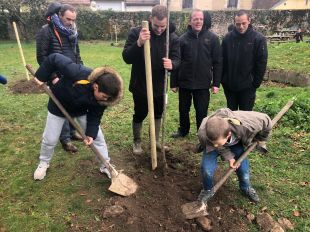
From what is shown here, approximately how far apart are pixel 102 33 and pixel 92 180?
20.4 meters

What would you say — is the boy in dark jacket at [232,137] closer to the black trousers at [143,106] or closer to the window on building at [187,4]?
the black trousers at [143,106]

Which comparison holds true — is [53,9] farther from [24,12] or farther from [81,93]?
[24,12]

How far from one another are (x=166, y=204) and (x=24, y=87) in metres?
6.21

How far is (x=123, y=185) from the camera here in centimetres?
392

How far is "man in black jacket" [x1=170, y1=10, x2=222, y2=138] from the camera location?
4720 mm

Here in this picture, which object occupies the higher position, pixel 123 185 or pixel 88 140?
pixel 88 140

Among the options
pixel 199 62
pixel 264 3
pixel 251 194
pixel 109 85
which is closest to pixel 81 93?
pixel 109 85

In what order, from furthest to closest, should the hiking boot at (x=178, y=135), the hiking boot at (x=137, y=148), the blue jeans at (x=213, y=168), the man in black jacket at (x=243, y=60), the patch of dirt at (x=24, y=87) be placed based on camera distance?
1. the patch of dirt at (x=24, y=87)
2. the hiking boot at (x=178, y=135)
3. the hiking boot at (x=137, y=148)
4. the man in black jacket at (x=243, y=60)
5. the blue jeans at (x=213, y=168)

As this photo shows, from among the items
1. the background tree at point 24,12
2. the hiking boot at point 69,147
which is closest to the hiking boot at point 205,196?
the hiking boot at point 69,147

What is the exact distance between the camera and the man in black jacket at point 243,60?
4707mm

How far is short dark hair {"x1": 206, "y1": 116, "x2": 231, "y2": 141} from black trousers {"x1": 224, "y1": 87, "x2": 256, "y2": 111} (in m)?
1.95

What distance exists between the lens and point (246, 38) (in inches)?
186

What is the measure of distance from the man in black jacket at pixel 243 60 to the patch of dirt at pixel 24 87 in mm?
5079

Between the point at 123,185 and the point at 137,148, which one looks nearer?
the point at 123,185
